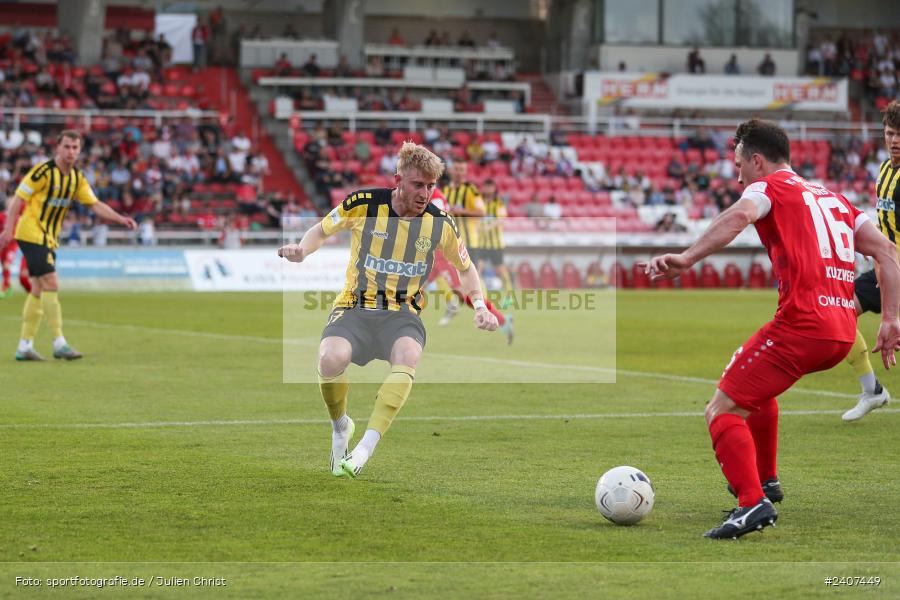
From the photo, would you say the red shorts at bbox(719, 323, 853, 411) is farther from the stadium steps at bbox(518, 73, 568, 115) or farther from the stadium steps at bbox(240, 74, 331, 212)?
the stadium steps at bbox(518, 73, 568, 115)

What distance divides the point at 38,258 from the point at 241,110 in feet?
92.1

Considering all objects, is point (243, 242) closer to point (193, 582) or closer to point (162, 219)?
point (162, 219)

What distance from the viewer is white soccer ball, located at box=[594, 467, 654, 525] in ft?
21.2

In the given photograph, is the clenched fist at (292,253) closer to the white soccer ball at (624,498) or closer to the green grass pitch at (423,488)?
the green grass pitch at (423,488)

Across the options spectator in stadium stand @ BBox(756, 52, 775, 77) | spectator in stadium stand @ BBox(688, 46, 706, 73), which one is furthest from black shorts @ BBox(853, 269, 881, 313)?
spectator in stadium stand @ BBox(756, 52, 775, 77)

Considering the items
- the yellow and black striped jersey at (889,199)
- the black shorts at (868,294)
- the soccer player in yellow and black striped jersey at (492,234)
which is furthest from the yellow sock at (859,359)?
the soccer player in yellow and black striped jersey at (492,234)

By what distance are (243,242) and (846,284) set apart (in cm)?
2833

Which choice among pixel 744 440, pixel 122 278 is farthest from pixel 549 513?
pixel 122 278

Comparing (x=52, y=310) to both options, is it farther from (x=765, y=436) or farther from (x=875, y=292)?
(x=765, y=436)

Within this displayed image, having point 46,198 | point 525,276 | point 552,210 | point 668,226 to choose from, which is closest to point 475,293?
point 46,198

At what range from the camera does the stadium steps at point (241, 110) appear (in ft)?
128

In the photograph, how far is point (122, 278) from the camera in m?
31.0

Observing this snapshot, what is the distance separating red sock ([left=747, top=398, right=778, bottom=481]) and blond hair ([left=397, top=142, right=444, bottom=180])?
87.3 inches

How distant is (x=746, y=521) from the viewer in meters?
6.04
